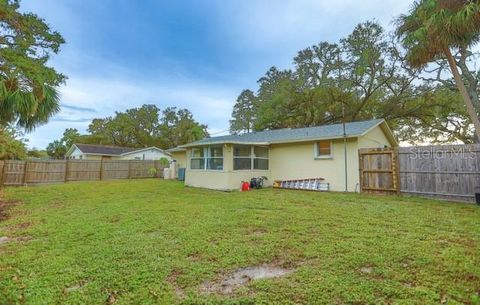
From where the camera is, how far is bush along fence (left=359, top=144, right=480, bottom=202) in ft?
26.9

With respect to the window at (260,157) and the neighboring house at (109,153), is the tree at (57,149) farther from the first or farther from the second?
the window at (260,157)

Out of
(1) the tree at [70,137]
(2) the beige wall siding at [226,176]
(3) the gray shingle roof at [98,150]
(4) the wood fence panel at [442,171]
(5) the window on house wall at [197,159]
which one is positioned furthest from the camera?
(1) the tree at [70,137]

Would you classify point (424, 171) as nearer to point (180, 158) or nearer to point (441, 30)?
point (441, 30)

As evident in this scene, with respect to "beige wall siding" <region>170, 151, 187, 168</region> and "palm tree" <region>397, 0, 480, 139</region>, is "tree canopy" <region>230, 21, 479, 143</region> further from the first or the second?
"palm tree" <region>397, 0, 480, 139</region>

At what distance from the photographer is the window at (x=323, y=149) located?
12.0 metres

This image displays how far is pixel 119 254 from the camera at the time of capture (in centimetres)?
390

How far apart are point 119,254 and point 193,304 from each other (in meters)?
1.88

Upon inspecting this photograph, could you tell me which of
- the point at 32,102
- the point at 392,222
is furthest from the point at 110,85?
the point at 392,222

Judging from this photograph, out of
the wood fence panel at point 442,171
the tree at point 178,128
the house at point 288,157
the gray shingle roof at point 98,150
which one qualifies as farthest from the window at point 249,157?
the tree at point 178,128

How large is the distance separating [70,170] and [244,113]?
60.6 feet

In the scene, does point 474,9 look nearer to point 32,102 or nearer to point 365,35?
point 32,102

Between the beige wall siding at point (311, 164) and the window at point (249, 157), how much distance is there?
515mm

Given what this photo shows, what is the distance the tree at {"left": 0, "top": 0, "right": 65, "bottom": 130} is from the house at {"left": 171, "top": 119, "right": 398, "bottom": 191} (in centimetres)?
678

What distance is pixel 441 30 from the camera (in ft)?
22.3
